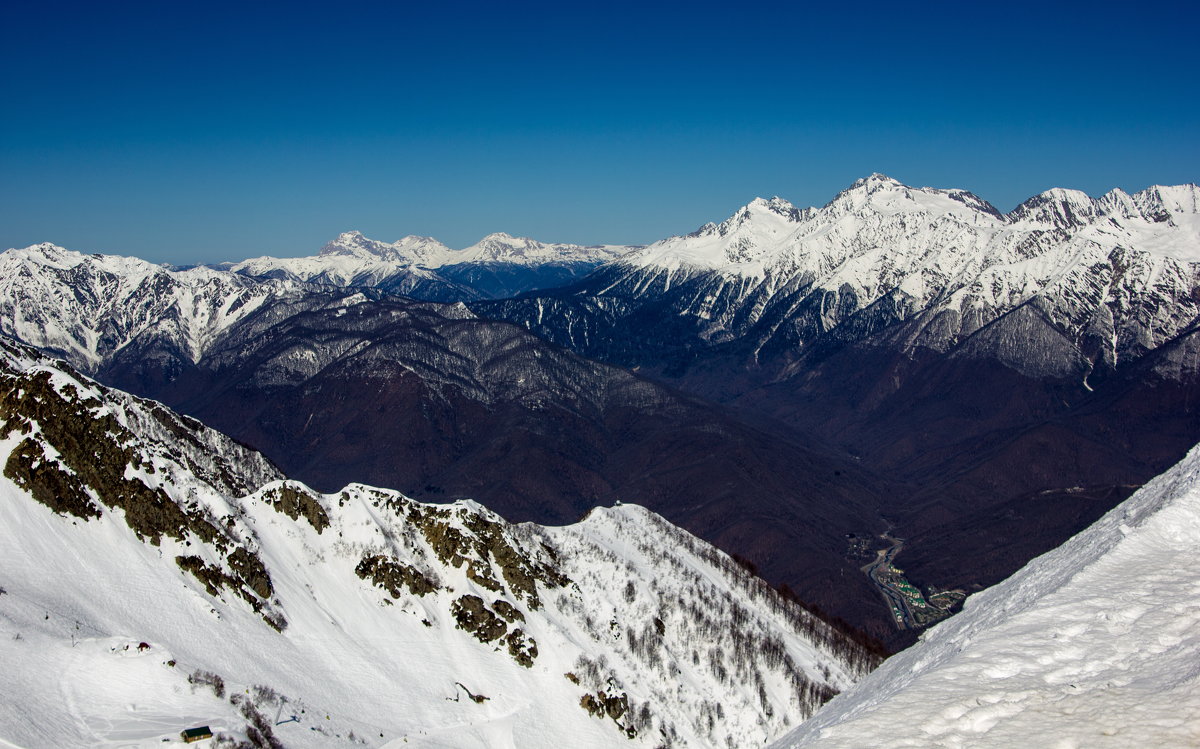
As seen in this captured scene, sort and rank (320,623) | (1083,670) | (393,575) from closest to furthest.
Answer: (1083,670) < (320,623) < (393,575)

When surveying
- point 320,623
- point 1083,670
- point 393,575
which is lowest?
point 1083,670

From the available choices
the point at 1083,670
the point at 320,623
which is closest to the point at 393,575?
the point at 320,623

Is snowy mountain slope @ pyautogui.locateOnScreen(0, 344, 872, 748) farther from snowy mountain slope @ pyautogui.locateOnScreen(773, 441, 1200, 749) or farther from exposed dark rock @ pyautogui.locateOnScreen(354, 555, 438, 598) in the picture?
snowy mountain slope @ pyautogui.locateOnScreen(773, 441, 1200, 749)

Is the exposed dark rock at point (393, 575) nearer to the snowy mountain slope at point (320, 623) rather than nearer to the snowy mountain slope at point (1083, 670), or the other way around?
the snowy mountain slope at point (320, 623)

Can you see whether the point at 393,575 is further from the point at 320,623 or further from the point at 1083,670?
the point at 1083,670

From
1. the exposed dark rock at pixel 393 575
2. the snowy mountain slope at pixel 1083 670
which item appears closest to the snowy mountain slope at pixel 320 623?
the exposed dark rock at pixel 393 575

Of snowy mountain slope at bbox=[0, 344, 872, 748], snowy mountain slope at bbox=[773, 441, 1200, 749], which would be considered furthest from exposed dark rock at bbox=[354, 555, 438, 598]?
snowy mountain slope at bbox=[773, 441, 1200, 749]

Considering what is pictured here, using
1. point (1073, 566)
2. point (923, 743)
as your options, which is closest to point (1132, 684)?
point (923, 743)
